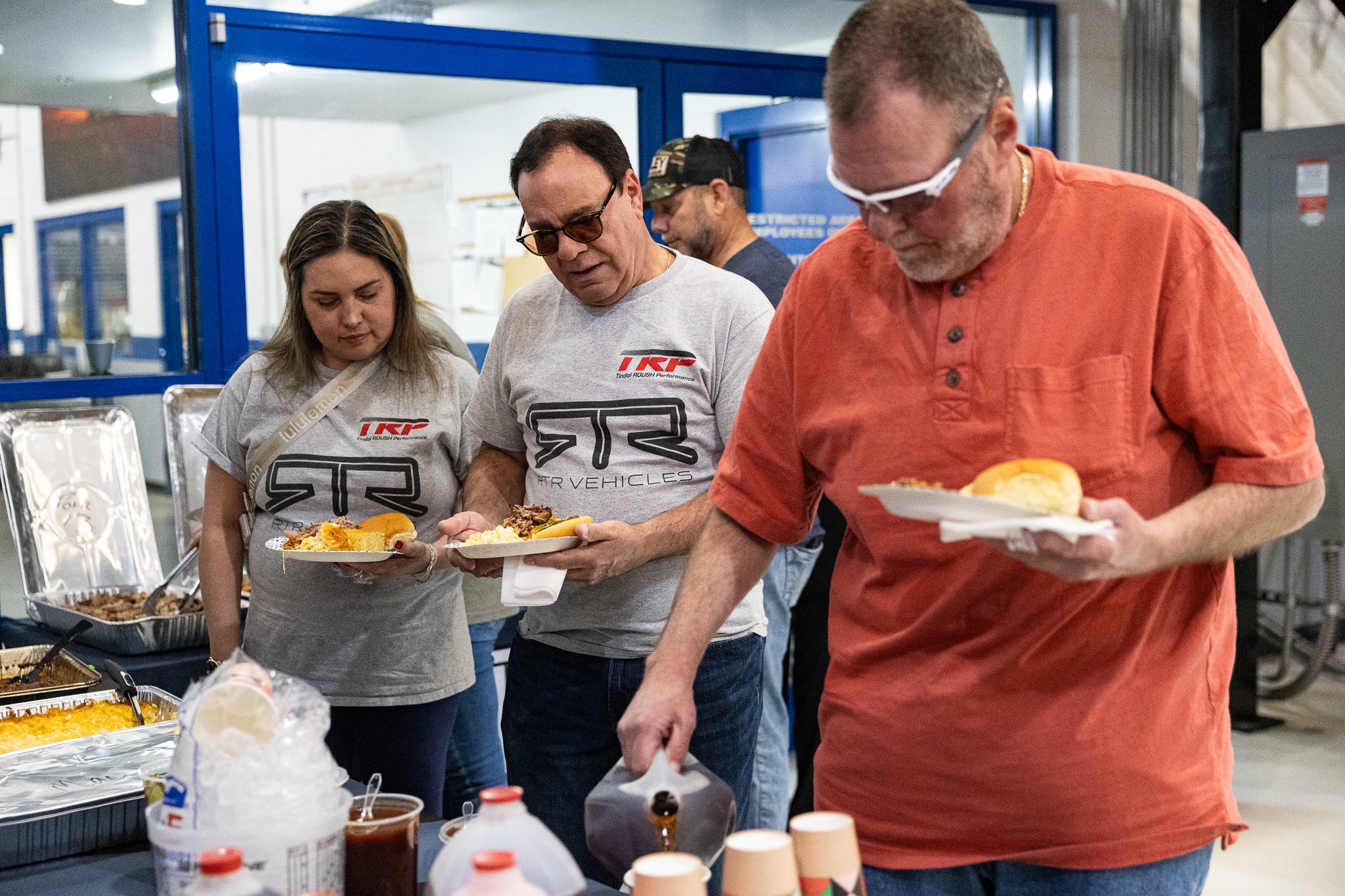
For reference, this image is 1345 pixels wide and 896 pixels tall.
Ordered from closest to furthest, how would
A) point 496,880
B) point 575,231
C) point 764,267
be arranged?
point 496,880
point 575,231
point 764,267

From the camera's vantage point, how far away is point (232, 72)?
153 inches

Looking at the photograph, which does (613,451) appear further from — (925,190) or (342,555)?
(925,190)

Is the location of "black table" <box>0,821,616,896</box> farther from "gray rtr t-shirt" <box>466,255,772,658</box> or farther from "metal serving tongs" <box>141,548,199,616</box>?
"metal serving tongs" <box>141,548,199,616</box>

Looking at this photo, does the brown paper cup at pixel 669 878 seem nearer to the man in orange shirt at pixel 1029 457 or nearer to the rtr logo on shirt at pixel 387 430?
the man in orange shirt at pixel 1029 457

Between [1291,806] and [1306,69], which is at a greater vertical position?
[1306,69]

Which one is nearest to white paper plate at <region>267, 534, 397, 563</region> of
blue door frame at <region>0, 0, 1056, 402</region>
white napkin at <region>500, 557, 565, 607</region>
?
white napkin at <region>500, 557, 565, 607</region>

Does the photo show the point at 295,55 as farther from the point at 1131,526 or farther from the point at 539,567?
the point at 1131,526

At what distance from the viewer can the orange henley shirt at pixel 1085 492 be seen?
1.30 m

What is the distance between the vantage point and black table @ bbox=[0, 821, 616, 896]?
152 centimetres

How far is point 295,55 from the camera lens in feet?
13.1

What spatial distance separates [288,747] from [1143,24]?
5.34m

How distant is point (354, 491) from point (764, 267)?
1622mm

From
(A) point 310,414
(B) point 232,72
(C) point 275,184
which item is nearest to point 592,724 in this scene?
(A) point 310,414

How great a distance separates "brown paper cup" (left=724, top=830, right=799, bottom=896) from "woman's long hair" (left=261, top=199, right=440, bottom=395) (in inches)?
62.4
